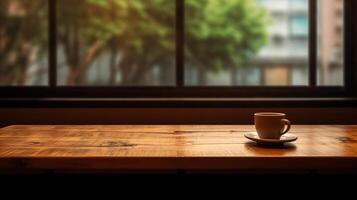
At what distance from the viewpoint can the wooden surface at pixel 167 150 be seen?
122 centimetres

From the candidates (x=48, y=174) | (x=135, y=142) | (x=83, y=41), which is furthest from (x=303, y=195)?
(x=83, y=41)

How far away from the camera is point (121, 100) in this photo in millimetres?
2625

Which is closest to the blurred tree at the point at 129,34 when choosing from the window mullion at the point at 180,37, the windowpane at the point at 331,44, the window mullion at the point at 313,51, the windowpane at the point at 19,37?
the windowpane at the point at 19,37

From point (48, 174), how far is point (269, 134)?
3.80ft

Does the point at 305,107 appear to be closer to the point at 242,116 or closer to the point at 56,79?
the point at 242,116

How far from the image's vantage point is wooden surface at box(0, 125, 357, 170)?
1.22 meters

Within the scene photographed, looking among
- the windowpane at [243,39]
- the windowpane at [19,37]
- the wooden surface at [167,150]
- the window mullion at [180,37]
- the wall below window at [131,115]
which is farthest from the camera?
the windowpane at [19,37]

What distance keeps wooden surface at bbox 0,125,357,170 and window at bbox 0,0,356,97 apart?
1.06m

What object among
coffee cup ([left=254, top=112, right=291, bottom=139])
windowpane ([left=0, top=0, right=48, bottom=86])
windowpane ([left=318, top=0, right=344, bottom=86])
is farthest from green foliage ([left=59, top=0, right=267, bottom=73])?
coffee cup ([left=254, top=112, right=291, bottom=139])

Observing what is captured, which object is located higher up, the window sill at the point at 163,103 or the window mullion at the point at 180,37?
the window mullion at the point at 180,37

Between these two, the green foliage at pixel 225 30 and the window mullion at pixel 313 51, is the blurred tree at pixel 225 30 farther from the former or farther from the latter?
the window mullion at pixel 313 51

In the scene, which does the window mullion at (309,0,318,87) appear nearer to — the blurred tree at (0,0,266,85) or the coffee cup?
the coffee cup

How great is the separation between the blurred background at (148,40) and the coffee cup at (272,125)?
230 centimetres

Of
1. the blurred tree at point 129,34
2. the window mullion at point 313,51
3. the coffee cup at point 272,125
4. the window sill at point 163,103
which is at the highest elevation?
the blurred tree at point 129,34
